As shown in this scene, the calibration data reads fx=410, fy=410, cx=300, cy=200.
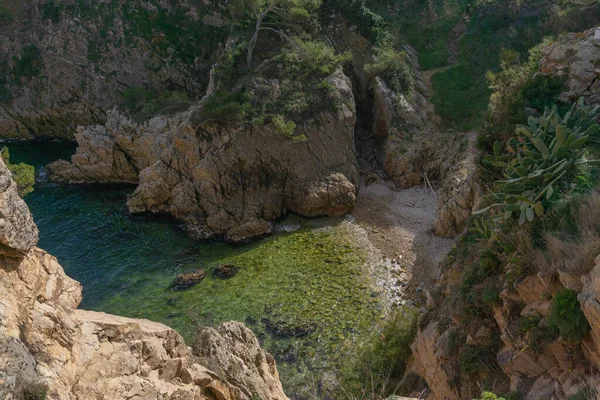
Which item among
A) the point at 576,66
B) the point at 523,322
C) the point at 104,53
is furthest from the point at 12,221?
the point at 104,53

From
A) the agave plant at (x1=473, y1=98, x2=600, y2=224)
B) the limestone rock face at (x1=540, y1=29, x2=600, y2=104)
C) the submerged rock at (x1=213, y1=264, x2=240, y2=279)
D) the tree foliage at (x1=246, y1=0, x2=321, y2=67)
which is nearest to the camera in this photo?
the agave plant at (x1=473, y1=98, x2=600, y2=224)

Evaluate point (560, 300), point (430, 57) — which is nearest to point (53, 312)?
point (560, 300)

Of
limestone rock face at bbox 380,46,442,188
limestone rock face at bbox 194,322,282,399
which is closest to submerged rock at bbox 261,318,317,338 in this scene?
limestone rock face at bbox 194,322,282,399

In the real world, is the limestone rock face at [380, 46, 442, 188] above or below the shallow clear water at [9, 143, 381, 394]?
above

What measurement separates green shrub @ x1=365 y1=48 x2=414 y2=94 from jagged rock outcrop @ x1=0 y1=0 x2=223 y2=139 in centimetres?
1782

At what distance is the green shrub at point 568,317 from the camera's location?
758 centimetres

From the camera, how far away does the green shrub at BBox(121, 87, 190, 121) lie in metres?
33.0

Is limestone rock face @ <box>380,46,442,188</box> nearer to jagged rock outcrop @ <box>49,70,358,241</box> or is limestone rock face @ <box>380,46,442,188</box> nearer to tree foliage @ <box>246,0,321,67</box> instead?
jagged rock outcrop @ <box>49,70,358,241</box>

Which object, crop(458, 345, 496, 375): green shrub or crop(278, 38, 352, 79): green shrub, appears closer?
crop(458, 345, 496, 375): green shrub

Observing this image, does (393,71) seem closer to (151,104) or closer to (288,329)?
(151,104)

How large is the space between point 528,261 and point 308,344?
411 inches

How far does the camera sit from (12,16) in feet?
140

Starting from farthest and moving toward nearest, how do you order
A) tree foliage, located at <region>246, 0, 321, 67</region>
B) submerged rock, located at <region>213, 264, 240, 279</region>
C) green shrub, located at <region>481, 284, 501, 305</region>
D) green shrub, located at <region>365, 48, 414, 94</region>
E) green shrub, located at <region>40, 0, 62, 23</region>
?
green shrub, located at <region>40, 0, 62, 23</region>, green shrub, located at <region>365, 48, 414, 94</region>, tree foliage, located at <region>246, 0, 321, 67</region>, submerged rock, located at <region>213, 264, 240, 279</region>, green shrub, located at <region>481, 284, 501, 305</region>

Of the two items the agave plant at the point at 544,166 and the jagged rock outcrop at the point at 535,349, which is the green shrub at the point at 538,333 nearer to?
the jagged rock outcrop at the point at 535,349
